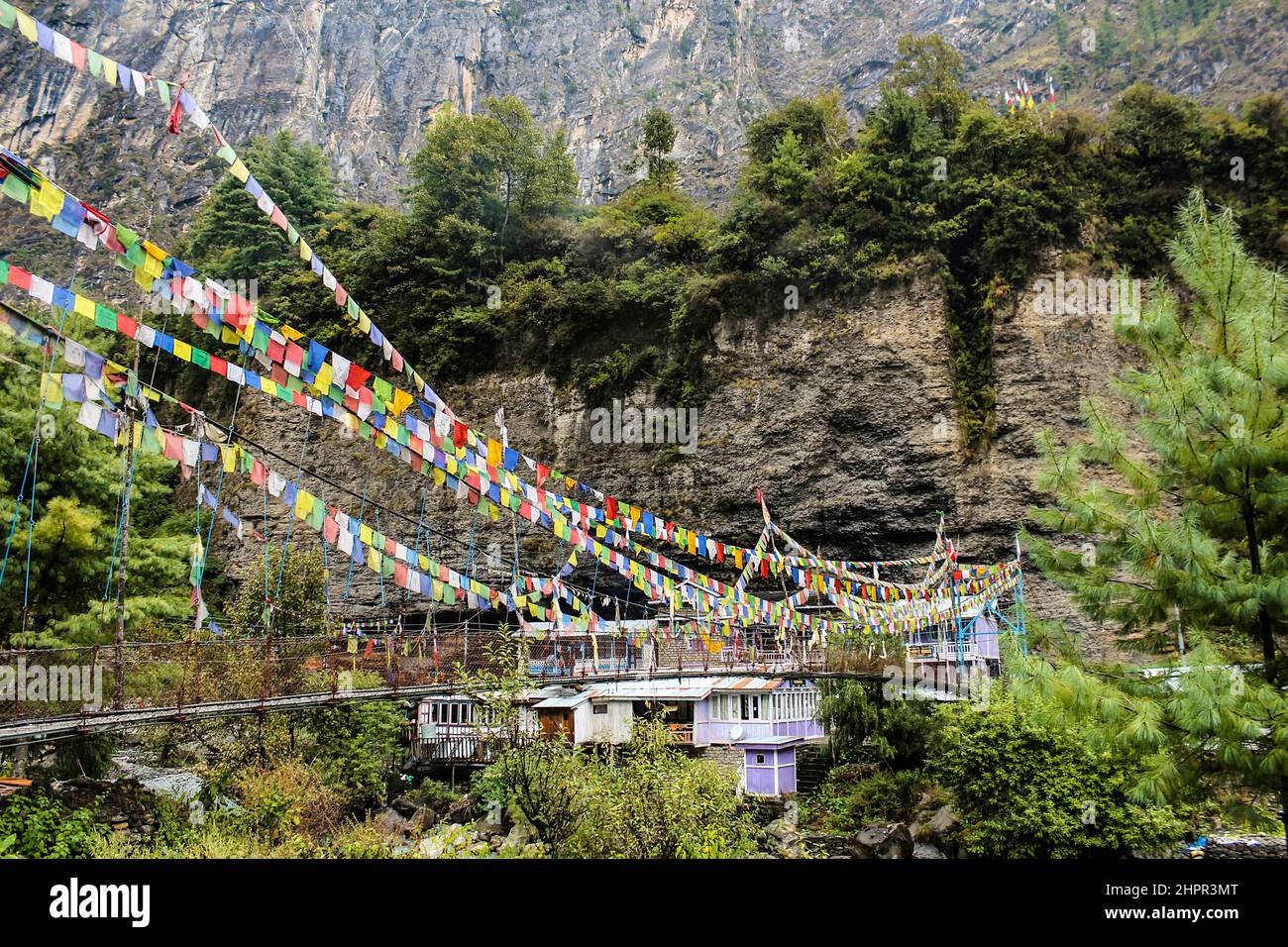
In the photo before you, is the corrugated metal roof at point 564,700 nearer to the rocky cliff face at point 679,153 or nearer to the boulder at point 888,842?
the rocky cliff face at point 679,153

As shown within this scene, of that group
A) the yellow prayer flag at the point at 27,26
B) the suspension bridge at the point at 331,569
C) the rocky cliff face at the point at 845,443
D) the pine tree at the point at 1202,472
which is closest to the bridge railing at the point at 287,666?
the suspension bridge at the point at 331,569

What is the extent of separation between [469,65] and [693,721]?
46671 mm

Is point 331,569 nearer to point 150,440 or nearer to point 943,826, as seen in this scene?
point 943,826

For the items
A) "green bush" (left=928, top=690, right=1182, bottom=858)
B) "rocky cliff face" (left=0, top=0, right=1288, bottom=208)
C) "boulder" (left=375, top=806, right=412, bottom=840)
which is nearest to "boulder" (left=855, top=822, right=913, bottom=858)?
"green bush" (left=928, top=690, right=1182, bottom=858)

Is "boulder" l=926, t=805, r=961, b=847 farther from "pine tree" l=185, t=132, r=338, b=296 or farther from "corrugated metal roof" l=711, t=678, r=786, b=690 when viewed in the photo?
"pine tree" l=185, t=132, r=338, b=296

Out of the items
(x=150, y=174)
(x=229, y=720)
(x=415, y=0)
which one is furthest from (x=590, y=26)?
(x=229, y=720)

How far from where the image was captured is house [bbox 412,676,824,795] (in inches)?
774

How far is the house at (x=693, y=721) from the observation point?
19656mm

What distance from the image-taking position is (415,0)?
178 ft

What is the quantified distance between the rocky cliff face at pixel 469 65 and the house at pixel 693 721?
1217 inches

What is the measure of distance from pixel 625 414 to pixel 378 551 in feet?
52.1

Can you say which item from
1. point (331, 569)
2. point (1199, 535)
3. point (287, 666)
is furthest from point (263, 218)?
point (1199, 535)

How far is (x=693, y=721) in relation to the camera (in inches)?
802

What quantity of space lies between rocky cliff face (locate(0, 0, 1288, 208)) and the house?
30.9 meters
